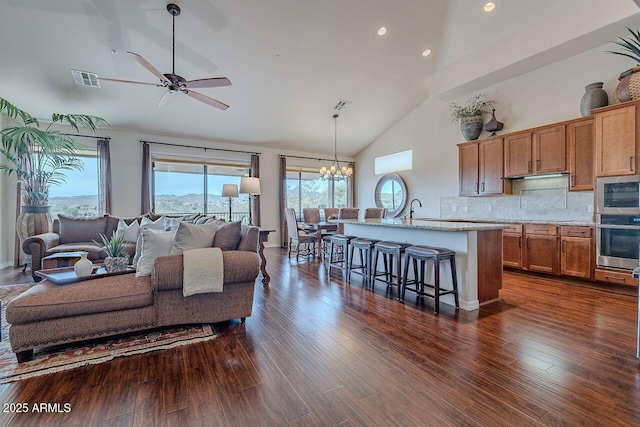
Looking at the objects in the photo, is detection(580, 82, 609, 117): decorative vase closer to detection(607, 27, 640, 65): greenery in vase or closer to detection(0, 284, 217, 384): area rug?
detection(607, 27, 640, 65): greenery in vase

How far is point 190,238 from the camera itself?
Result: 8.96 feet

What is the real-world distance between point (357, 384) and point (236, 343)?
1101mm

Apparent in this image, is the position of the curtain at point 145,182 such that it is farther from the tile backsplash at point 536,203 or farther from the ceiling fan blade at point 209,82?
the tile backsplash at point 536,203

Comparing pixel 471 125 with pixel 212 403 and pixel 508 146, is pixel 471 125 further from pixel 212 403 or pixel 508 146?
pixel 212 403

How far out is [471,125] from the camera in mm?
5547

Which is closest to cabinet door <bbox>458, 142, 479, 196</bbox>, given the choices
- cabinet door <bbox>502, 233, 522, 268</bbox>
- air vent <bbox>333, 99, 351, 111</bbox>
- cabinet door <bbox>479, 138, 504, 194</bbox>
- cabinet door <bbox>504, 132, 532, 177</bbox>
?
cabinet door <bbox>479, 138, 504, 194</bbox>

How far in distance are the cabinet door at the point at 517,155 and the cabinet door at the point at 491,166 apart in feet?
0.34

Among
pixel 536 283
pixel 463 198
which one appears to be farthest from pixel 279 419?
pixel 463 198

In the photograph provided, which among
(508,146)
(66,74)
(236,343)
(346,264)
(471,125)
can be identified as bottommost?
(236,343)

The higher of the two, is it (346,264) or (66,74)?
(66,74)

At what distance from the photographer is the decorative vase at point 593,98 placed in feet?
13.0

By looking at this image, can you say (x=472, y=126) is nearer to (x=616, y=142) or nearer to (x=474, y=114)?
(x=474, y=114)

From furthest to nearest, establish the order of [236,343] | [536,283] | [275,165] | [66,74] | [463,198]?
[275,165] < [463,198] < [66,74] < [536,283] < [236,343]

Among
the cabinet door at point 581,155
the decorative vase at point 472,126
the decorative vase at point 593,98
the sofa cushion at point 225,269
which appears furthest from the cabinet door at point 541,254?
the sofa cushion at point 225,269
